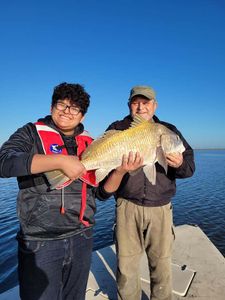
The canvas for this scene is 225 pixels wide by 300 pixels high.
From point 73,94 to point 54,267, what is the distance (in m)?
1.95

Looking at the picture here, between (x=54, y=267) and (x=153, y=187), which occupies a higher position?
(x=153, y=187)

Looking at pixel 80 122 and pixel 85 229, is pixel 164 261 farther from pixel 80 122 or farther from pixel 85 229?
pixel 80 122

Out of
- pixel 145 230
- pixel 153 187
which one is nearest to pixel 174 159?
pixel 153 187

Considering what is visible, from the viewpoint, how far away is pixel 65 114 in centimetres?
326

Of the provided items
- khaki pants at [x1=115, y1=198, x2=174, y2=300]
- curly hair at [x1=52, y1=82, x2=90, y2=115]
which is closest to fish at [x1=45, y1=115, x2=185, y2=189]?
curly hair at [x1=52, y1=82, x2=90, y2=115]

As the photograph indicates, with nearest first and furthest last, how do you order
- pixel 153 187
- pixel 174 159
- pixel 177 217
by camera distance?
pixel 174 159
pixel 153 187
pixel 177 217

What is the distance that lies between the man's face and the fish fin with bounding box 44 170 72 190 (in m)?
2.41

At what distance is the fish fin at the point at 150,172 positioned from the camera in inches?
162

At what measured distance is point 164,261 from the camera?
448 cm

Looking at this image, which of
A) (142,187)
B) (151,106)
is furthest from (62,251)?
(151,106)

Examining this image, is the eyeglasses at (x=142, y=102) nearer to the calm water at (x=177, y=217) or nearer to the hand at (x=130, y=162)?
the hand at (x=130, y=162)

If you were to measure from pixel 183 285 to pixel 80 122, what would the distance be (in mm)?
3843

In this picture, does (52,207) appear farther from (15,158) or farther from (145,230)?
(145,230)

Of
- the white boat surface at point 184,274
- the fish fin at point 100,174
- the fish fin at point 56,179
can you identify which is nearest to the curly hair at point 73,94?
the fish fin at point 100,174
